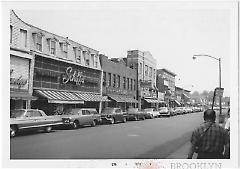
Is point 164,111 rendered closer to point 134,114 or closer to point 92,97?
point 134,114

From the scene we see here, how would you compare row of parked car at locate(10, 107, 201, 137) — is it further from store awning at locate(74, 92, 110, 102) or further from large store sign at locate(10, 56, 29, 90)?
large store sign at locate(10, 56, 29, 90)

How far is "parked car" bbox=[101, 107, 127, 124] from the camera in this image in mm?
15508

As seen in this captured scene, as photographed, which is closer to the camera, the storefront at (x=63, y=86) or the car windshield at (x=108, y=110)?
the storefront at (x=63, y=86)

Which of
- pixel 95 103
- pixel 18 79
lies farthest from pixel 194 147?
pixel 95 103

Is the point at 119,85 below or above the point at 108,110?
above

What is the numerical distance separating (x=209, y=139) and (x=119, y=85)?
10.8 m

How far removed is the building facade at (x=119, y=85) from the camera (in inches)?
574

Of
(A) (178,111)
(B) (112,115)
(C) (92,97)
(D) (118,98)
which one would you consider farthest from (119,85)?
(A) (178,111)

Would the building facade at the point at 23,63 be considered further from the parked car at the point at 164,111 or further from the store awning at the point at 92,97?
the parked car at the point at 164,111

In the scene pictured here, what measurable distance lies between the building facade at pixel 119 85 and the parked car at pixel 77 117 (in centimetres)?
97

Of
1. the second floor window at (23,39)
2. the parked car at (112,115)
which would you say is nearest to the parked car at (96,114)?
the parked car at (112,115)

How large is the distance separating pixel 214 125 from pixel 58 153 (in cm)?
421

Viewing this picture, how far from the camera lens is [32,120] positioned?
1209 cm

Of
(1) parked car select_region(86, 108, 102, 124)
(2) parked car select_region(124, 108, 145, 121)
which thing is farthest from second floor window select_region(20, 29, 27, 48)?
(2) parked car select_region(124, 108, 145, 121)
